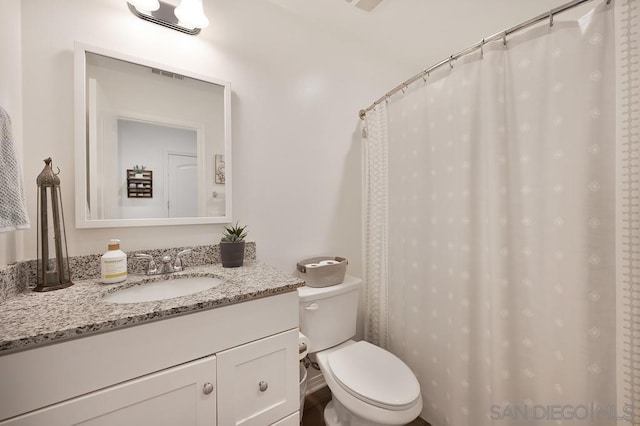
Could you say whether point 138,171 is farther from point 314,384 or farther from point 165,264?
point 314,384

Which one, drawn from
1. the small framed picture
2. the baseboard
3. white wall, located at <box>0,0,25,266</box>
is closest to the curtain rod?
the small framed picture

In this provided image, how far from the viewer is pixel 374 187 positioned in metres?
1.60

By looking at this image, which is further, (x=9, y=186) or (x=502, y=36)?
(x=502, y=36)

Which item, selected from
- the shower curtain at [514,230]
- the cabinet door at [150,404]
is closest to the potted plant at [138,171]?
the cabinet door at [150,404]

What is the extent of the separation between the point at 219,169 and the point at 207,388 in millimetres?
936

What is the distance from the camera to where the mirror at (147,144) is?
1006mm

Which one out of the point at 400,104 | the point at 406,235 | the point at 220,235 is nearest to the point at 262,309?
the point at 220,235

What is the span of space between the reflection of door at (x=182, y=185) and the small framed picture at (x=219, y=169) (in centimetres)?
9

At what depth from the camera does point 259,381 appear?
34.0 inches

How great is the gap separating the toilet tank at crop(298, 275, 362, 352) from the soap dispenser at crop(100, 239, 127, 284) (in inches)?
29.4

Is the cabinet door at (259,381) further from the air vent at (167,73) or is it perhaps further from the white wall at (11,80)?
the air vent at (167,73)

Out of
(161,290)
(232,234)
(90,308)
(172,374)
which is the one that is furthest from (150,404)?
(232,234)

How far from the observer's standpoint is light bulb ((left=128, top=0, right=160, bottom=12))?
1.03 meters

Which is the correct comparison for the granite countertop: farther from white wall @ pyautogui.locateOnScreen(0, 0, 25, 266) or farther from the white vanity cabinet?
white wall @ pyautogui.locateOnScreen(0, 0, 25, 266)
